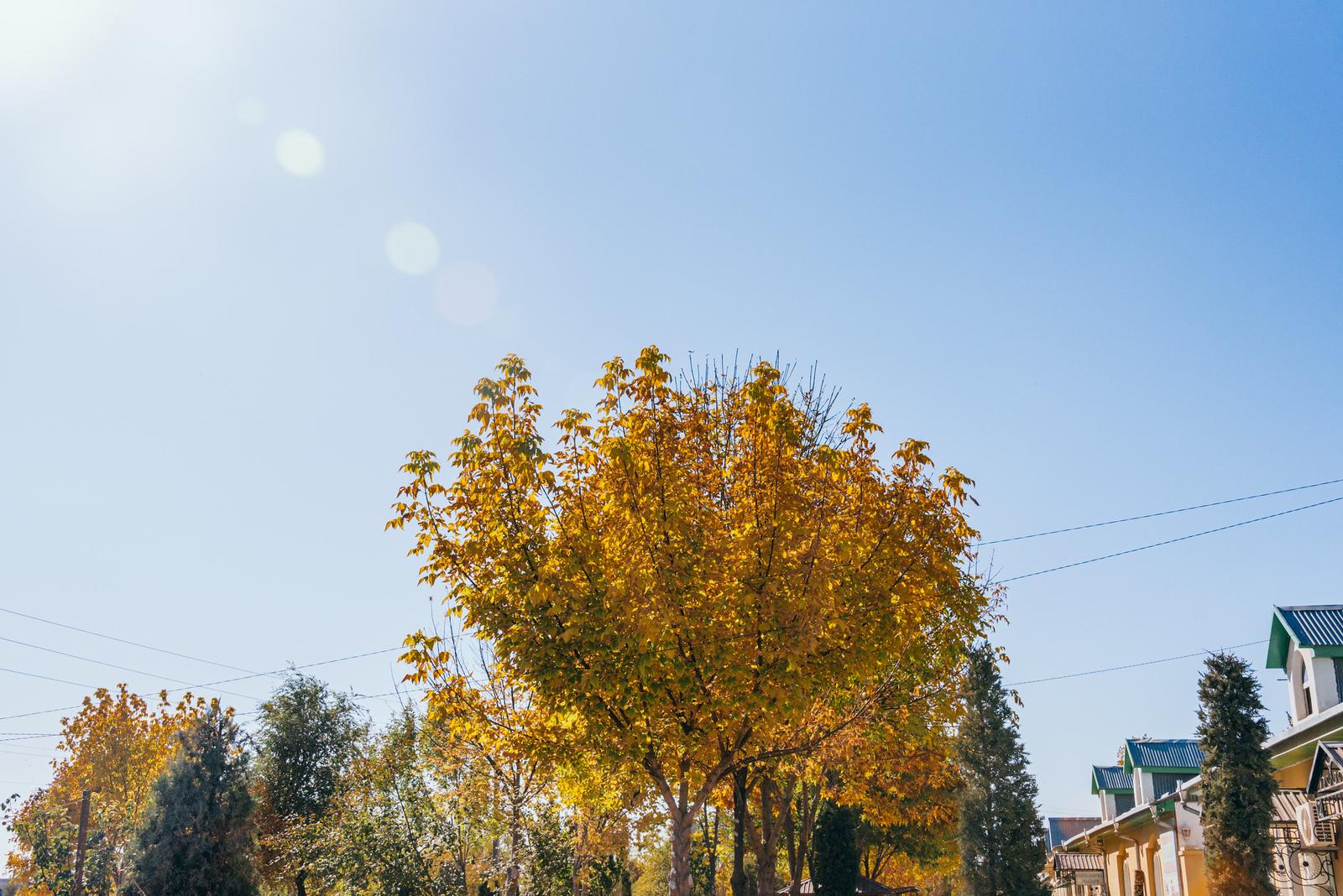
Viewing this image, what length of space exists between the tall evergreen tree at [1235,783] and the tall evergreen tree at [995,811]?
12.5 m

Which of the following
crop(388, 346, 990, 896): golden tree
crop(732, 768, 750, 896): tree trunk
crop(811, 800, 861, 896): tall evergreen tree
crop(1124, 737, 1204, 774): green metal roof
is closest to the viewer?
crop(388, 346, 990, 896): golden tree

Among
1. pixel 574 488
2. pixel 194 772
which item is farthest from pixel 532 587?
pixel 194 772

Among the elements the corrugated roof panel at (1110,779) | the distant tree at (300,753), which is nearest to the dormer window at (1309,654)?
the corrugated roof panel at (1110,779)

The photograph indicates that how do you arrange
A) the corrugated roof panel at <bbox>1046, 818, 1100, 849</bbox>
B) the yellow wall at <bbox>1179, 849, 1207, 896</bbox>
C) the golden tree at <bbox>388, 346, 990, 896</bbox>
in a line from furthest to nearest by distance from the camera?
the corrugated roof panel at <bbox>1046, 818, 1100, 849</bbox>
the yellow wall at <bbox>1179, 849, 1207, 896</bbox>
the golden tree at <bbox>388, 346, 990, 896</bbox>

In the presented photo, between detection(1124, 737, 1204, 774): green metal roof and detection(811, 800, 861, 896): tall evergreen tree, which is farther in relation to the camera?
detection(1124, 737, 1204, 774): green metal roof

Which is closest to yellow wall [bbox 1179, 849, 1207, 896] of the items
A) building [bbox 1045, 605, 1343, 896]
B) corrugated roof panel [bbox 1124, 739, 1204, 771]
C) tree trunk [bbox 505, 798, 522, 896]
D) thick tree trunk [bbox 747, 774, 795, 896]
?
building [bbox 1045, 605, 1343, 896]

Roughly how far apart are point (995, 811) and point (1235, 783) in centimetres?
1550

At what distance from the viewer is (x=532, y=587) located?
36.4ft

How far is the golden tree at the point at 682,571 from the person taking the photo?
437 inches

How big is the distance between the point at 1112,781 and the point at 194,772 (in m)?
34.9

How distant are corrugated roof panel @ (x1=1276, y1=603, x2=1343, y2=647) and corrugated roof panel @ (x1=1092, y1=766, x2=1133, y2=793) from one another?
18.4 metres

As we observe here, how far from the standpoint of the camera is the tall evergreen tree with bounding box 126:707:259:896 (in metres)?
23.6

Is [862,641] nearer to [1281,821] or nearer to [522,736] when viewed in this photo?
[522,736]

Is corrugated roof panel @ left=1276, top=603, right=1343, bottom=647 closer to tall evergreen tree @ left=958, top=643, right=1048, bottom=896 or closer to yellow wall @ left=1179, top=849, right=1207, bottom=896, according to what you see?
yellow wall @ left=1179, top=849, right=1207, bottom=896
